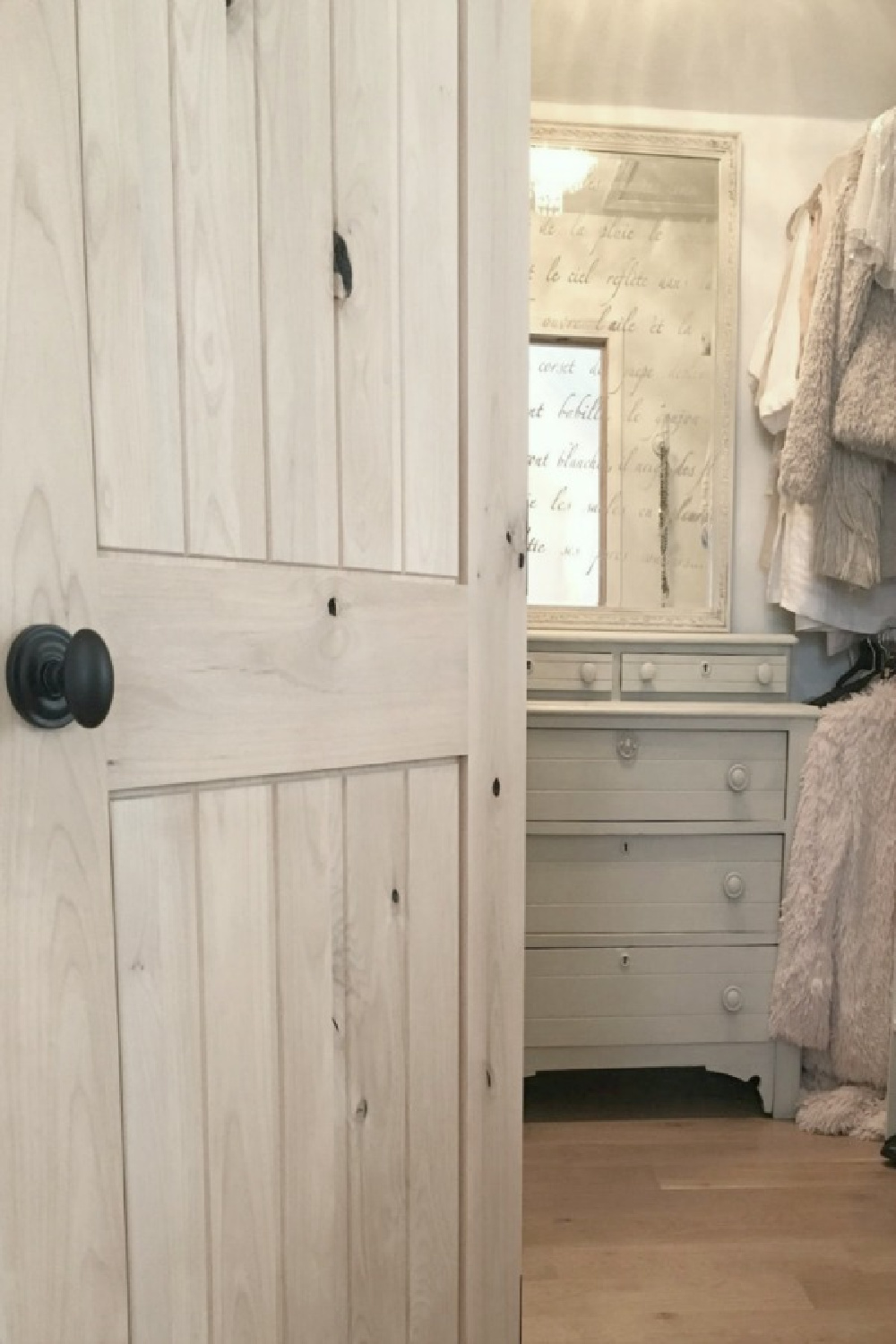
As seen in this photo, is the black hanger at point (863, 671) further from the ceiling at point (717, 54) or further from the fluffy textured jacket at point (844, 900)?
the ceiling at point (717, 54)

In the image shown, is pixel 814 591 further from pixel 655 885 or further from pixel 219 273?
pixel 219 273

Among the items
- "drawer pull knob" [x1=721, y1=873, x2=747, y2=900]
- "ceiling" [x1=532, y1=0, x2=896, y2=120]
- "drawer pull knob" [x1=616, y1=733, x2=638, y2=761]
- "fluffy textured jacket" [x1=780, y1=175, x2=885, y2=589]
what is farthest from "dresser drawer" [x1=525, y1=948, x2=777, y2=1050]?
"ceiling" [x1=532, y1=0, x2=896, y2=120]

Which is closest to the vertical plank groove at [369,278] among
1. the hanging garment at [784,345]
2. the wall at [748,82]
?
the hanging garment at [784,345]

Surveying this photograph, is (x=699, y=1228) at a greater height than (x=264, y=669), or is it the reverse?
(x=264, y=669)

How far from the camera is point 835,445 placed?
5.73ft

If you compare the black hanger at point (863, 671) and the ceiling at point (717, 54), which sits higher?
the ceiling at point (717, 54)

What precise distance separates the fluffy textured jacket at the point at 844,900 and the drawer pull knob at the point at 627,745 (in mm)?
362

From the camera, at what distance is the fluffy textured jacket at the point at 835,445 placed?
5.50 ft

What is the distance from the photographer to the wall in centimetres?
190

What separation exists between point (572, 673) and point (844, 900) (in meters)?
0.74

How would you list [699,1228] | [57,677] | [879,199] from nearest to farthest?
[57,677] → [699,1228] → [879,199]

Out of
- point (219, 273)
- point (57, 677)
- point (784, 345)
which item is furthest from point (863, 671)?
point (57, 677)

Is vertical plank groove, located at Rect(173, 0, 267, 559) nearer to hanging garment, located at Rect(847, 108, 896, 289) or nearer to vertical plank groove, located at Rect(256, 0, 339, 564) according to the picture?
vertical plank groove, located at Rect(256, 0, 339, 564)

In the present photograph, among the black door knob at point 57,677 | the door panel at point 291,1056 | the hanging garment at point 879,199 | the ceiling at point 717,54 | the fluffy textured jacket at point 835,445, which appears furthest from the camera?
the ceiling at point 717,54
